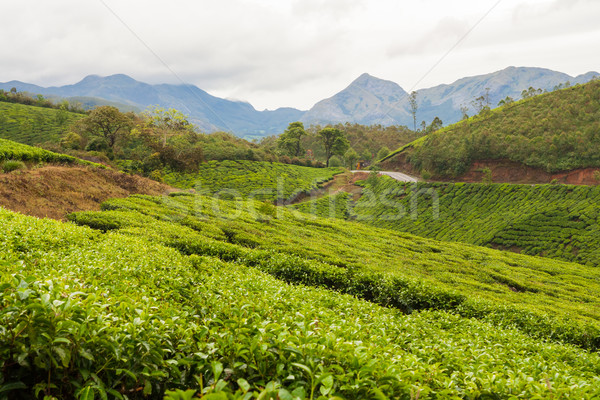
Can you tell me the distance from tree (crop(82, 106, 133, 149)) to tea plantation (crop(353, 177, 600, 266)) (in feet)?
112

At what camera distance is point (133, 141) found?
169 ft

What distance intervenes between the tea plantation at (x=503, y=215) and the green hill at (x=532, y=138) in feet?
42.0

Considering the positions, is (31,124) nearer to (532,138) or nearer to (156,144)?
(156,144)

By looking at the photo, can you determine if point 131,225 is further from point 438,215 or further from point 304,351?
point 438,215

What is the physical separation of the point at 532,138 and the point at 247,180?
4575cm

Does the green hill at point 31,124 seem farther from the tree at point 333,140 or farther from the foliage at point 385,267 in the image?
the tree at point 333,140

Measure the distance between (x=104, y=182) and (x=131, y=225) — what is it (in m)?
10.9

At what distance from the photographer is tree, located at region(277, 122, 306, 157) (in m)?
78.8

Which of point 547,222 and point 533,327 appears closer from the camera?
point 533,327

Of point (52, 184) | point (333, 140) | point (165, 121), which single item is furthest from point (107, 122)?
point (333, 140)

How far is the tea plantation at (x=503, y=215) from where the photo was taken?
3016 centimetres

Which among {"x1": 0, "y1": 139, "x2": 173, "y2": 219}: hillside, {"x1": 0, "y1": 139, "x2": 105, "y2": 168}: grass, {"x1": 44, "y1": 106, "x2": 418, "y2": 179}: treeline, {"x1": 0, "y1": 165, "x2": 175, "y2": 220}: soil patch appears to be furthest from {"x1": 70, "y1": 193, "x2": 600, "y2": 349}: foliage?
{"x1": 44, "y1": 106, "x2": 418, "y2": 179}: treeline

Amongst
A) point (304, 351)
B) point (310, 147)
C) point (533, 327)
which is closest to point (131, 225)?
point (304, 351)

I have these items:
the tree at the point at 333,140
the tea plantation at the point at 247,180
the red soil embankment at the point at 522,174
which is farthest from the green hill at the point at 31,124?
the red soil embankment at the point at 522,174
